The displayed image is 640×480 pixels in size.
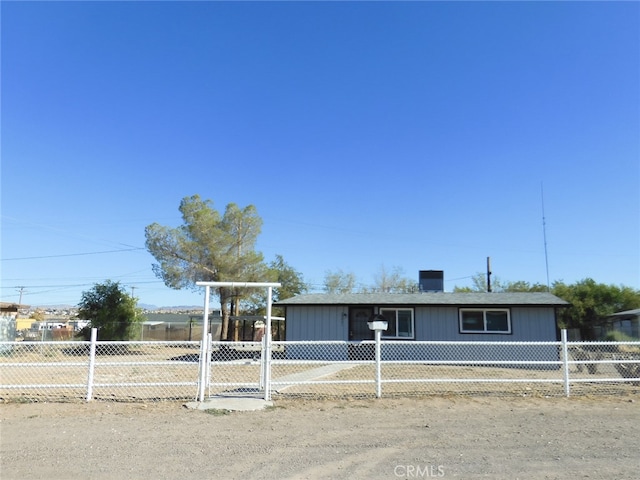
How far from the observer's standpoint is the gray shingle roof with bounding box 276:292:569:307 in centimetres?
1703

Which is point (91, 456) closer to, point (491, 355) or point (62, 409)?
point (62, 409)

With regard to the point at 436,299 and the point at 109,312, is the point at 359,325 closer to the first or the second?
the point at 436,299

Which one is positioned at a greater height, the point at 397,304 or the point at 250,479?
the point at 397,304

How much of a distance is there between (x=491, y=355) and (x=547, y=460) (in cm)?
1202

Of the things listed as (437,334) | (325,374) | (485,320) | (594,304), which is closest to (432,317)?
(437,334)

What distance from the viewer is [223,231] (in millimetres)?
27516

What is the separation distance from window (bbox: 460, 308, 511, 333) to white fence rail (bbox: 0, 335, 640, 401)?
723mm

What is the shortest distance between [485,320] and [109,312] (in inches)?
735

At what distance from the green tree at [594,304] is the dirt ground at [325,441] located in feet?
85.8

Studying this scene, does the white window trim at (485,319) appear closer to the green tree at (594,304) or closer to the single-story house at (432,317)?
the single-story house at (432,317)

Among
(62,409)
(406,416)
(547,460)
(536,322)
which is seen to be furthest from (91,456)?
(536,322)

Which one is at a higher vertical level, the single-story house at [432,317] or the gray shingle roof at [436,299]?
the gray shingle roof at [436,299]

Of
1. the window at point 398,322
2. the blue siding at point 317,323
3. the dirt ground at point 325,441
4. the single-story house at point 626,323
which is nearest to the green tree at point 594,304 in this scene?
the single-story house at point 626,323

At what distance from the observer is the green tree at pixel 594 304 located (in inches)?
1248
